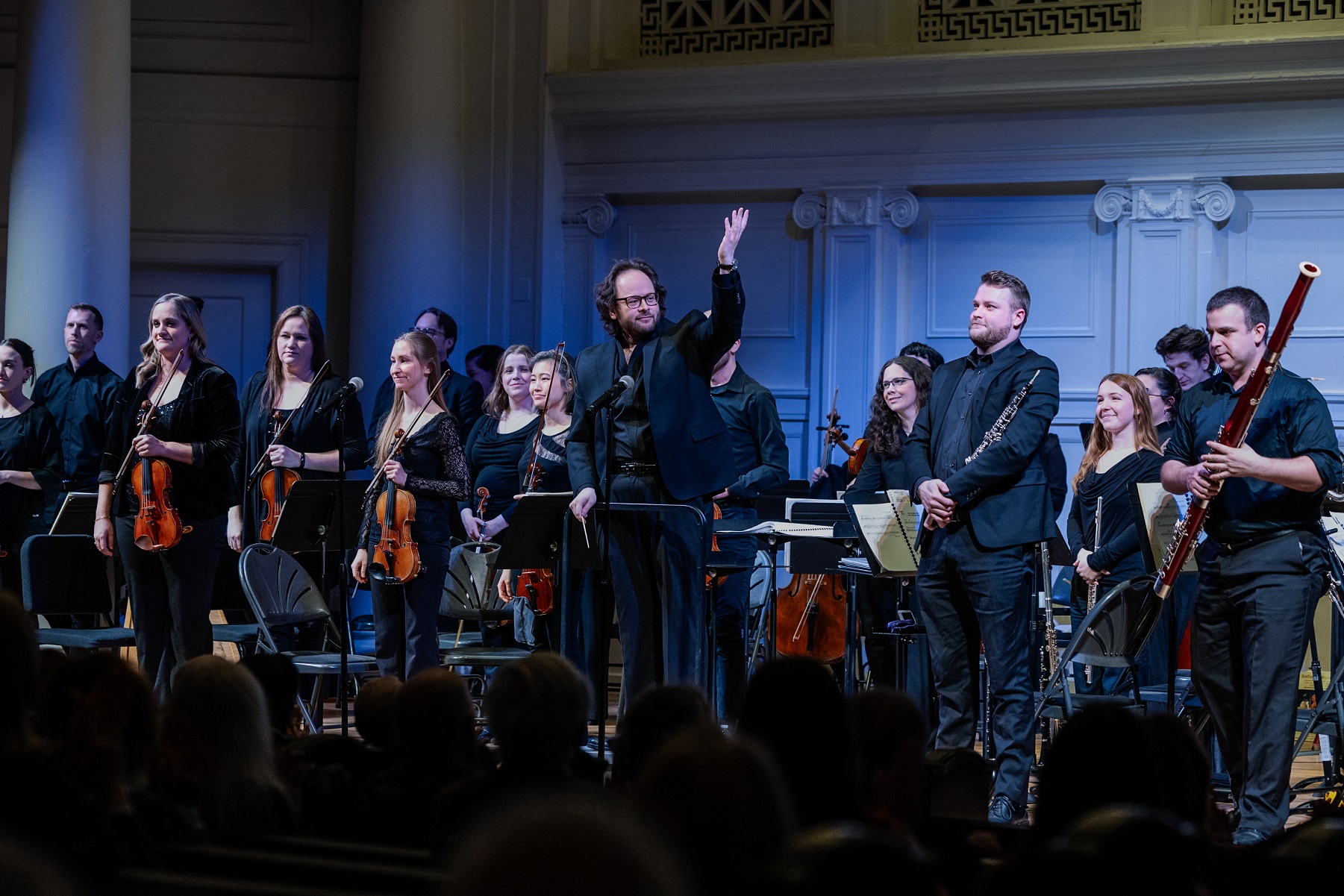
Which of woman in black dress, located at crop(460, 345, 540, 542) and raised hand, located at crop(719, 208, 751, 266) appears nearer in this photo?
raised hand, located at crop(719, 208, 751, 266)

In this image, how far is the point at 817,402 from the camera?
29.0 feet

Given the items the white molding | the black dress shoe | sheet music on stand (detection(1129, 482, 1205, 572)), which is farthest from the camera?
the white molding

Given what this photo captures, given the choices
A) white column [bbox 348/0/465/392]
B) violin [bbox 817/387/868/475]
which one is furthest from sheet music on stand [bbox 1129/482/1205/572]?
white column [bbox 348/0/465/392]

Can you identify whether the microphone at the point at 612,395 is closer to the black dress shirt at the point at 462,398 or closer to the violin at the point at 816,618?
the violin at the point at 816,618

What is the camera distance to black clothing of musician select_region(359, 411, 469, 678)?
566cm

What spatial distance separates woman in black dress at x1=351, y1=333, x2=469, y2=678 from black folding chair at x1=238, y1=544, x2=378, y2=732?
17cm

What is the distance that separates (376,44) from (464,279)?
154 cm

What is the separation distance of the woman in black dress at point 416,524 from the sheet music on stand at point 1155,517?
2.51m

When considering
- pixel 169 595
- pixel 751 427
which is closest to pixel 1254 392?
pixel 751 427

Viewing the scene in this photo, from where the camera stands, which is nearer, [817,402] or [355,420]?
[355,420]

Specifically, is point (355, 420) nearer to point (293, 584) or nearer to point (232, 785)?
point (293, 584)

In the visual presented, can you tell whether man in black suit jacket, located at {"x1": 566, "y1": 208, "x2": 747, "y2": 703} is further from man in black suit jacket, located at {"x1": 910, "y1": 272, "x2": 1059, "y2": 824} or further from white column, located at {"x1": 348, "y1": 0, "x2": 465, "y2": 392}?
white column, located at {"x1": 348, "y1": 0, "x2": 465, "y2": 392}

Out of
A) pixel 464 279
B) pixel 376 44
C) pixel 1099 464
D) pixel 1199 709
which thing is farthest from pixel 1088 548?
pixel 376 44

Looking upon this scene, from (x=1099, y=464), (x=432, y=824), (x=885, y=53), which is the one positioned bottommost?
(x=432, y=824)
